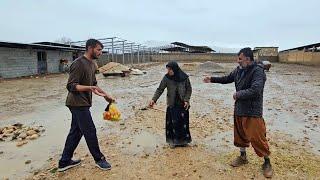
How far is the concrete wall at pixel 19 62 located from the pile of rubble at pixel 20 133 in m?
17.0

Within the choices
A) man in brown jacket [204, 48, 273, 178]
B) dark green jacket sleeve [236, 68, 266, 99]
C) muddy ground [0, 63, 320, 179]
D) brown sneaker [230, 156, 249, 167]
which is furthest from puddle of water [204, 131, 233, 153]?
dark green jacket sleeve [236, 68, 266, 99]

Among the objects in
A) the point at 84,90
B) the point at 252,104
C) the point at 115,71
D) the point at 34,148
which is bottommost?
the point at 34,148

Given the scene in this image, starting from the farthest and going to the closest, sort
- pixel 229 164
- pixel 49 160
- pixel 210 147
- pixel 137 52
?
pixel 137 52, pixel 210 147, pixel 49 160, pixel 229 164

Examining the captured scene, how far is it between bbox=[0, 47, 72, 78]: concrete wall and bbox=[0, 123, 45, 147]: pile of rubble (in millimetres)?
16962

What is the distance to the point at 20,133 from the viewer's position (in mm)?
8102

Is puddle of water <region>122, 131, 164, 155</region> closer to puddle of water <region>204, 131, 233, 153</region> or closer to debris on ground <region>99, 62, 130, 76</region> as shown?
puddle of water <region>204, 131, 233, 153</region>

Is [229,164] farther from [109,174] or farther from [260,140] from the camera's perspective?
[109,174]

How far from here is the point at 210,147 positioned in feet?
21.7

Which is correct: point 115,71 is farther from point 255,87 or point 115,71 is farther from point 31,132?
point 255,87

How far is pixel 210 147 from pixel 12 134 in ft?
14.1

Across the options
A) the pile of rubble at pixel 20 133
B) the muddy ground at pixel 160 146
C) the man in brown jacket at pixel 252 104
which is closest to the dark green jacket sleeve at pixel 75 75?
the muddy ground at pixel 160 146

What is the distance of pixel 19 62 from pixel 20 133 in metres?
19.4

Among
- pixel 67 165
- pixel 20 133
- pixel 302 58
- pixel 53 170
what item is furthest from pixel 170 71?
pixel 302 58

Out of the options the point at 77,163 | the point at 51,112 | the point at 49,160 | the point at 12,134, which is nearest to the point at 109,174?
the point at 77,163
